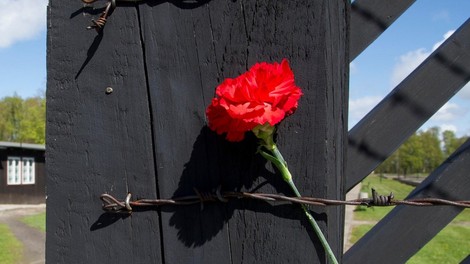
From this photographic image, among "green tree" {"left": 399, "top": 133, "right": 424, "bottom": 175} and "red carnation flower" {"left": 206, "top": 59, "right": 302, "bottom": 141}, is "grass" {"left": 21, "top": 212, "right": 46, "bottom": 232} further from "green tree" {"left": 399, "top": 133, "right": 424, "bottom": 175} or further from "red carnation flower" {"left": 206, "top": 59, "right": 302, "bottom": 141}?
"green tree" {"left": 399, "top": 133, "right": 424, "bottom": 175}

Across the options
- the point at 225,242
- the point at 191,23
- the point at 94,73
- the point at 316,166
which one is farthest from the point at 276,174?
the point at 94,73

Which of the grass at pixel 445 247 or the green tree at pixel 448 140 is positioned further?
the green tree at pixel 448 140

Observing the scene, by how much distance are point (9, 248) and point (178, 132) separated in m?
13.7

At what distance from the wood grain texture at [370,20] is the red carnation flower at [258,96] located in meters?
1.09

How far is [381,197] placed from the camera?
1328mm

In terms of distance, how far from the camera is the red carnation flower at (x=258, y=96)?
1139 mm

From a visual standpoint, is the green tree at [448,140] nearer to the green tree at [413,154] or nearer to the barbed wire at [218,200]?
the green tree at [413,154]

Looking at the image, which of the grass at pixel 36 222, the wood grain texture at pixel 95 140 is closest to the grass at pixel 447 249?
the wood grain texture at pixel 95 140

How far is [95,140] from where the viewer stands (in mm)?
1344

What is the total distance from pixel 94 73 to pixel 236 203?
0.49m

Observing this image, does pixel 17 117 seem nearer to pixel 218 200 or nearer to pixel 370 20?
pixel 370 20

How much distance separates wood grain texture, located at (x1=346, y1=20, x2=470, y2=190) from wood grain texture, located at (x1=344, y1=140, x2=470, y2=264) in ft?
0.67

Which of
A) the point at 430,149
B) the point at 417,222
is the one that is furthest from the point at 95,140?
the point at 430,149

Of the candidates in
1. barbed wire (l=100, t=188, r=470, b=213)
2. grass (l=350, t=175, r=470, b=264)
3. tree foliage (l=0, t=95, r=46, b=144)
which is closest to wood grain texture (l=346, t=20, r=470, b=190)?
barbed wire (l=100, t=188, r=470, b=213)
